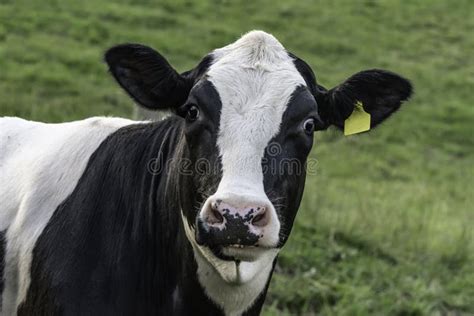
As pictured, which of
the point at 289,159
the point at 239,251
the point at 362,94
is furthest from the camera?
the point at 362,94

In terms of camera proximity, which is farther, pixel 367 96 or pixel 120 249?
pixel 367 96

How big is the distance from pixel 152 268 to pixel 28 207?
78 cm

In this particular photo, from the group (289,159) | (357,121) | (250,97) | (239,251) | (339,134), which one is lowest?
(339,134)

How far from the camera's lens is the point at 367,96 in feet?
16.4

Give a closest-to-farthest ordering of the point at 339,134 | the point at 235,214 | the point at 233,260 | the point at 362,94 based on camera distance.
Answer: the point at 235,214 < the point at 233,260 < the point at 362,94 < the point at 339,134

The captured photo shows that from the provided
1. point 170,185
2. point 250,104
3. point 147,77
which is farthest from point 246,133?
point 147,77

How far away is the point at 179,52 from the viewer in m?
17.4

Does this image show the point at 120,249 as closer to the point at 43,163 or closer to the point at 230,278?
the point at 230,278

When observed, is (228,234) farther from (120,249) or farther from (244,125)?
(120,249)

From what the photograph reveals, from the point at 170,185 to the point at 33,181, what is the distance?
816 mm

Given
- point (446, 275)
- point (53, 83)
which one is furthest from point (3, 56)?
point (446, 275)

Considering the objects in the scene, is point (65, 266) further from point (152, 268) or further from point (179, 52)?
point (179, 52)

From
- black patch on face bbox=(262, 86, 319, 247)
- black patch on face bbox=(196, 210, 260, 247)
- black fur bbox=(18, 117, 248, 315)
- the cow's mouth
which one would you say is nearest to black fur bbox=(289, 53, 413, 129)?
black patch on face bbox=(262, 86, 319, 247)

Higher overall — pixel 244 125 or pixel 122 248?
pixel 244 125
